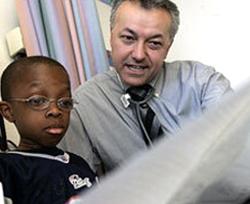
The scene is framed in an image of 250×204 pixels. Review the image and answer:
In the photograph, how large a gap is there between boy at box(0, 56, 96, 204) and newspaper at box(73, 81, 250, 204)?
22.5 inches

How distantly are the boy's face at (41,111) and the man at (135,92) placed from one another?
→ 217 mm

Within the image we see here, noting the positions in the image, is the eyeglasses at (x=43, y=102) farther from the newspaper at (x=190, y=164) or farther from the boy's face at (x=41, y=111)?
the newspaper at (x=190, y=164)

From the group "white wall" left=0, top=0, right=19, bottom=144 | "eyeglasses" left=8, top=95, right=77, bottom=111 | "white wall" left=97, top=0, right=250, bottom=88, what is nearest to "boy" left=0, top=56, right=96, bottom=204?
"eyeglasses" left=8, top=95, right=77, bottom=111

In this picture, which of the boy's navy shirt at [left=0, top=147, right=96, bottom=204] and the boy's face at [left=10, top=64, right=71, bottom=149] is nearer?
the boy's navy shirt at [left=0, top=147, right=96, bottom=204]

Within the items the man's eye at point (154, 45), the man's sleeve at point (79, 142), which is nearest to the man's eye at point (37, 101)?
the man's sleeve at point (79, 142)

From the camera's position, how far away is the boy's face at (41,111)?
113 cm

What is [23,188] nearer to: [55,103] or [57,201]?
[57,201]

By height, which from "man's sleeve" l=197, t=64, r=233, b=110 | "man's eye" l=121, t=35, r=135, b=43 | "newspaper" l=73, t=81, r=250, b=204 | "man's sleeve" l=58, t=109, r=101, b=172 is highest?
"newspaper" l=73, t=81, r=250, b=204

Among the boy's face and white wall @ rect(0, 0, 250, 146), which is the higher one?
the boy's face

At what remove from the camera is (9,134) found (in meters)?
1.60

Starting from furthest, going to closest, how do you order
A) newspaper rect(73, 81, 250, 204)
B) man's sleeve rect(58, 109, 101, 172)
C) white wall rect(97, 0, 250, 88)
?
white wall rect(97, 0, 250, 88), man's sleeve rect(58, 109, 101, 172), newspaper rect(73, 81, 250, 204)

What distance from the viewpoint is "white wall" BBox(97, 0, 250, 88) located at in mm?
2094

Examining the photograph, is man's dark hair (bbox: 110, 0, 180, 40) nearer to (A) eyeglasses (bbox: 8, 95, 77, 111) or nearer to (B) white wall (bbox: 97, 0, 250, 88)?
(A) eyeglasses (bbox: 8, 95, 77, 111)

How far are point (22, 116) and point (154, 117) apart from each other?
1.33 ft
